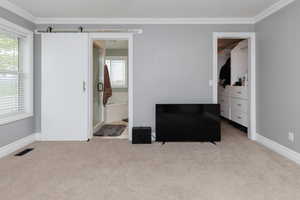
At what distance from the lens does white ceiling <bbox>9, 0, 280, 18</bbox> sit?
125 inches

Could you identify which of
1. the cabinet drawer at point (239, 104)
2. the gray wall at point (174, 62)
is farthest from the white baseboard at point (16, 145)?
the cabinet drawer at point (239, 104)

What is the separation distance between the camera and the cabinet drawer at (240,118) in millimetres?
4444

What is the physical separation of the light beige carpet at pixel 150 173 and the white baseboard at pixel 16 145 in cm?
20

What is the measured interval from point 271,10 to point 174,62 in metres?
1.81

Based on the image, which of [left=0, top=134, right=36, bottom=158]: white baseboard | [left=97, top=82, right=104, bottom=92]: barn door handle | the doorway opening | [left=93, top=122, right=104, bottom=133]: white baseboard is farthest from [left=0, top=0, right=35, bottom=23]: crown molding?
[left=93, top=122, right=104, bottom=133]: white baseboard

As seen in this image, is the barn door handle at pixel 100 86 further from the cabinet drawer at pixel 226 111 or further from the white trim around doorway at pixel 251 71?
the cabinet drawer at pixel 226 111

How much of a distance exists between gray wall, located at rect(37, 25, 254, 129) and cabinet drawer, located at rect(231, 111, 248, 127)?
108cm

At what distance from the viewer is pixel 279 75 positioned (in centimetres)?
322

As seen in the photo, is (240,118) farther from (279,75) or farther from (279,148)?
(279,75)

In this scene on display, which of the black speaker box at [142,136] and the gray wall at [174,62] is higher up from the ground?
the gray wall at [174,62]

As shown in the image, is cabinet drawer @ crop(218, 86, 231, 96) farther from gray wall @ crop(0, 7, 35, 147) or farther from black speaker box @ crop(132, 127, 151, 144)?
gray wall @ crop(0, 7, 35, 147)

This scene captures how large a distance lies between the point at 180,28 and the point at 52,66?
2.60 metres

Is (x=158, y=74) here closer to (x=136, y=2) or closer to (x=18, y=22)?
(x=136, y=2)

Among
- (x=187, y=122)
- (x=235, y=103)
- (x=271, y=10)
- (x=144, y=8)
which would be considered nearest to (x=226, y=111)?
(x=235, y=103)
